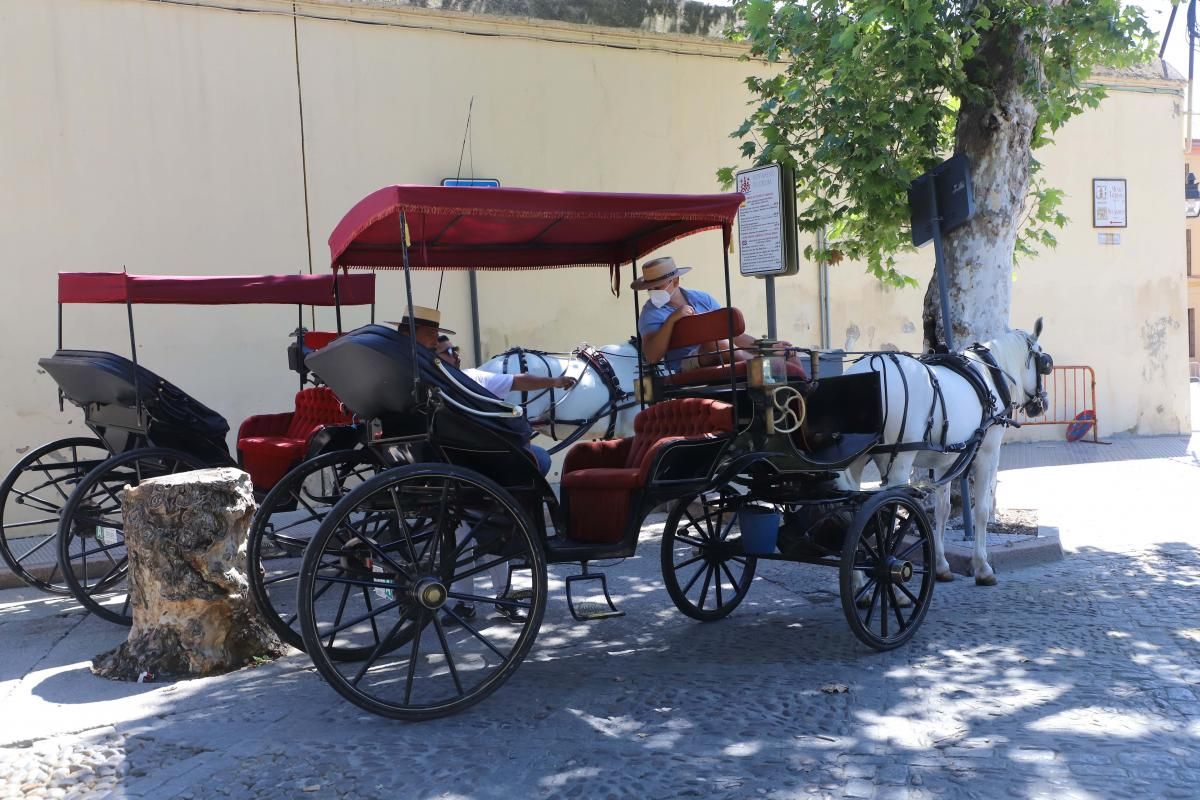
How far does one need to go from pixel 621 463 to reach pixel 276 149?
20.3 feet

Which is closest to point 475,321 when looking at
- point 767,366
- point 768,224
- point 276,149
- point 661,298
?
point 276,149

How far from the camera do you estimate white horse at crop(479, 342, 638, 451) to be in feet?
26.4

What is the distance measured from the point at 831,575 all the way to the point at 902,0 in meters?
4.22

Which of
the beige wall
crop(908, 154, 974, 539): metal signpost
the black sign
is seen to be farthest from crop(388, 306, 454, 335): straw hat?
the beige wall

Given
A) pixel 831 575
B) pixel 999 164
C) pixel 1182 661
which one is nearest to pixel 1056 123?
pixel 999 164

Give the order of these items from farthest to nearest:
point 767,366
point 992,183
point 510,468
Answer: point 992,183 → point 767,366 → point 510,468

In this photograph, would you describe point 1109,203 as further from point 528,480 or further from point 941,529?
point 528,480

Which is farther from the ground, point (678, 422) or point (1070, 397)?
point (678, 422)

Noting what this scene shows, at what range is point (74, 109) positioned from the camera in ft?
30.8

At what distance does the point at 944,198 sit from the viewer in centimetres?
774

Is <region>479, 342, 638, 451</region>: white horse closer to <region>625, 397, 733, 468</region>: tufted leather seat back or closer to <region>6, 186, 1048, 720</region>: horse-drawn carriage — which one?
<region>6, 186, 1048, 720</region>: horse-drawn carriage

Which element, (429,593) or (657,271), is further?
(657,271)

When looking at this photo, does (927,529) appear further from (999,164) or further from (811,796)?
(999,164)

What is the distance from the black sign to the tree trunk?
49 cm
